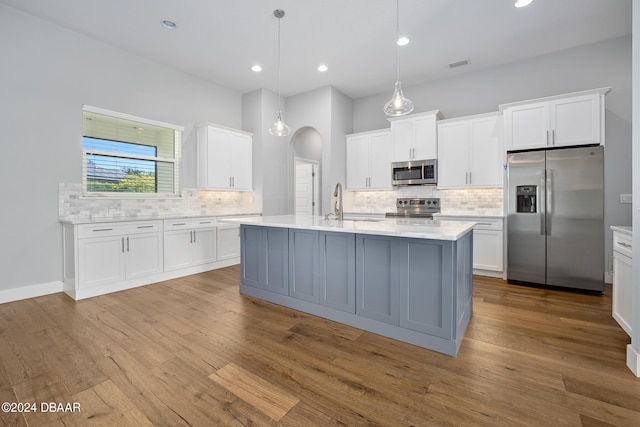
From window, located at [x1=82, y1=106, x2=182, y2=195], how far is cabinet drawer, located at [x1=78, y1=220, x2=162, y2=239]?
78cm

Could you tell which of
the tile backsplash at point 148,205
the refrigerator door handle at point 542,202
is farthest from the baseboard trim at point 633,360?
the tile backsplash at point 148,205

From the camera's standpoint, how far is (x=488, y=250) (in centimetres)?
437

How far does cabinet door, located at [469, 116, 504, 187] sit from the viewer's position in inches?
175

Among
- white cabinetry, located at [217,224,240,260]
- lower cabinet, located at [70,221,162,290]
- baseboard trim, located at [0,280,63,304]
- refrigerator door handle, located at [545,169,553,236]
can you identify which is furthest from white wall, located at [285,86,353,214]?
baseboard trim, located at [0,280,63,304]

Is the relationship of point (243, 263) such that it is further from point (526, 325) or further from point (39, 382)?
point (526, 325)

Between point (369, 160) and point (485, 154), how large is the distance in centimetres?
200

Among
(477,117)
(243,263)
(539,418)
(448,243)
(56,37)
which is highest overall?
(56,37)

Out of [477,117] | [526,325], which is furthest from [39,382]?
[477,117]

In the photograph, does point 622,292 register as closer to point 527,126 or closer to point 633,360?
point 633,360

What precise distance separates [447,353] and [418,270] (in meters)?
0.64

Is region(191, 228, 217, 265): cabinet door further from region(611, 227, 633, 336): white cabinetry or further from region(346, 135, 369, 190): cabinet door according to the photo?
region(611, 227, 633, 336): white cabinetry

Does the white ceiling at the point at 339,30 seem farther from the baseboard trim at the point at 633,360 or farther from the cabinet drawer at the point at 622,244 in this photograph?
the baseboard trim at the point at 633,360

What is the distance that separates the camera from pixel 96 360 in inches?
83.3

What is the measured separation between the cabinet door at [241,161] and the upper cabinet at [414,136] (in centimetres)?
279
